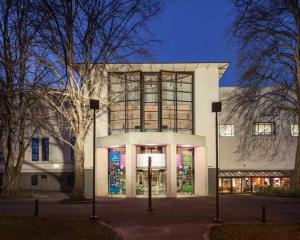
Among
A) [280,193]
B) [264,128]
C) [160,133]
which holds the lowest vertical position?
[280,193]

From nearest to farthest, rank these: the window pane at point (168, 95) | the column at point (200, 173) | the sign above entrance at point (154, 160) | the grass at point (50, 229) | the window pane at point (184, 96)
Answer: the grass at point (50, 229), the sign above entrance at point (154, 160), the column at point (200, 173), the window pane at point (168, 95), the window pane at point (184, 96)

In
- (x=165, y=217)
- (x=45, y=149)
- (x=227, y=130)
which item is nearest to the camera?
(x=165, y=217)

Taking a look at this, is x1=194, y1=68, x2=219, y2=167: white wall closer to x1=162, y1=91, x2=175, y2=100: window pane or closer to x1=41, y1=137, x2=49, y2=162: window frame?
x1=162, y1=91, x2=175, y2=100: window pane

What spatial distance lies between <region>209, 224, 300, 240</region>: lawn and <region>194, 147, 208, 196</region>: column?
80.3 feet

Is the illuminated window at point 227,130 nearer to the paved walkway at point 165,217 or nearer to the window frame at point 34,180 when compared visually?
the window frame at point 34,180

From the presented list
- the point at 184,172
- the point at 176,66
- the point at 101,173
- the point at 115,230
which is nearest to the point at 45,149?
the point at 101,173

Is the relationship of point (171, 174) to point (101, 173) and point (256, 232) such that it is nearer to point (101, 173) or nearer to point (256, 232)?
point (101, 173)

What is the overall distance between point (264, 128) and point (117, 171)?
15.6 metres

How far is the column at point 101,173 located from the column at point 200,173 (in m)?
7.80

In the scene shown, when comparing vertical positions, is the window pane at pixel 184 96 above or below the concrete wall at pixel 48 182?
above

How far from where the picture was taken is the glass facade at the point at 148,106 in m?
42.5

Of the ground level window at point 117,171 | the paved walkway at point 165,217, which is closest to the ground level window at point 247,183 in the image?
the ground level window at point 117,171

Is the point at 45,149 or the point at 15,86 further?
the point at 45,149

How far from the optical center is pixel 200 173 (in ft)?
139
